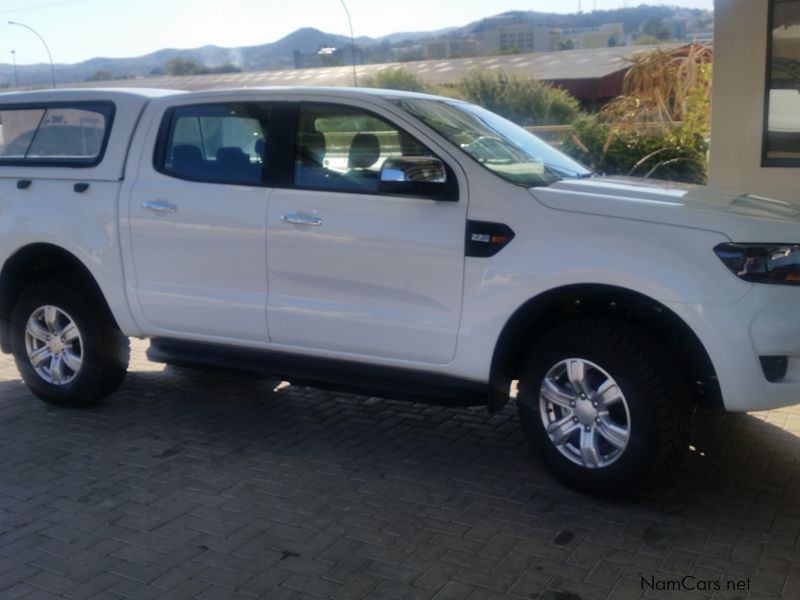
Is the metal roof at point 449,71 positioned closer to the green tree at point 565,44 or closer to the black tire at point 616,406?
the black tire at point 616,406

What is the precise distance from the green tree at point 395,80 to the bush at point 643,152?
14.9 m

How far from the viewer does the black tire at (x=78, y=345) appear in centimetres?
630

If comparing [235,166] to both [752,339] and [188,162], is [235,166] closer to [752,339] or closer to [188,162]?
[188,162]

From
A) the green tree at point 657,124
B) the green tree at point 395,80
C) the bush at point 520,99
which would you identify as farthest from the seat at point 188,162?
Answer: the green tree at point 395,80

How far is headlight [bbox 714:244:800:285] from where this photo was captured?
432 centimetres

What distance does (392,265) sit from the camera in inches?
201

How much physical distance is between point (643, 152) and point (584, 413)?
10206mm

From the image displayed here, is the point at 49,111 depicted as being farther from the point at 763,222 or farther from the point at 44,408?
the point at 763,222

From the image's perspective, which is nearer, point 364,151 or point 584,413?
point 584,413

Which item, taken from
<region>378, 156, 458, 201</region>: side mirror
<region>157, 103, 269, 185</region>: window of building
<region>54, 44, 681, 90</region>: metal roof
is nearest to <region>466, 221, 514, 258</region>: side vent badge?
<region>378, 156, 458, 201</region>: side mirror

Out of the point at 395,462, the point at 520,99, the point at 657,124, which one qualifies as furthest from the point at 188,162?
the point at 520,99

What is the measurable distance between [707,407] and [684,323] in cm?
50

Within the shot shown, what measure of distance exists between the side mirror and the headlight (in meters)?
1.40

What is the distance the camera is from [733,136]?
9.69m
